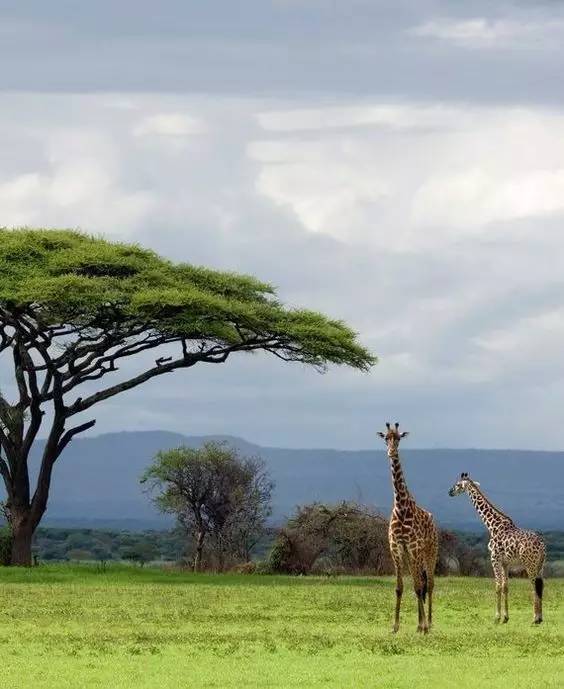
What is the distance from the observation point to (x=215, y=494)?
58.4 metres

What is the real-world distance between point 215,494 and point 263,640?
34.4 meters

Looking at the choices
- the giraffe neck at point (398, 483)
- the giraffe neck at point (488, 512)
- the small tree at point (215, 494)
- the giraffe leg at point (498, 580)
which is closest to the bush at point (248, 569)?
the small tree at point (215, 494)

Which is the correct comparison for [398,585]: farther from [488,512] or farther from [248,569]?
[248,569]

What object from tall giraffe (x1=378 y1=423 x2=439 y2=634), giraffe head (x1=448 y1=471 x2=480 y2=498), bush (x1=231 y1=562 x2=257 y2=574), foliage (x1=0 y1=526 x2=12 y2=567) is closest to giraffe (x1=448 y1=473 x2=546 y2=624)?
giraffe head (x1=448 y1=471 x2=480 y2=498)

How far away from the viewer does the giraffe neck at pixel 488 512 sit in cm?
2911

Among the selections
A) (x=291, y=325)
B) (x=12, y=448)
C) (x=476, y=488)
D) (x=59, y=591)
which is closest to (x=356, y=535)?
(x=291, y=325)

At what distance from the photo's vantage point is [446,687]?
19.0m

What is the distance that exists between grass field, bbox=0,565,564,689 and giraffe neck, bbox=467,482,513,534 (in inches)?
64.0

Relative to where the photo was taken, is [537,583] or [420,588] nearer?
[420,588]

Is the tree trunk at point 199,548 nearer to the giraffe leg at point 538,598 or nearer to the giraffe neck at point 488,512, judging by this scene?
the giraffe neck at point 488,512

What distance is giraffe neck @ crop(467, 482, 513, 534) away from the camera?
29109 mm

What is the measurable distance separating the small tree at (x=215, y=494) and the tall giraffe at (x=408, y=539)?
3187 cm

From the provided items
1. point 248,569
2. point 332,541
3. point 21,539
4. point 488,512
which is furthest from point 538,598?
point 332,541

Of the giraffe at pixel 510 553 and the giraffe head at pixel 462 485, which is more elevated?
the giraffe head at pixel 462 485
